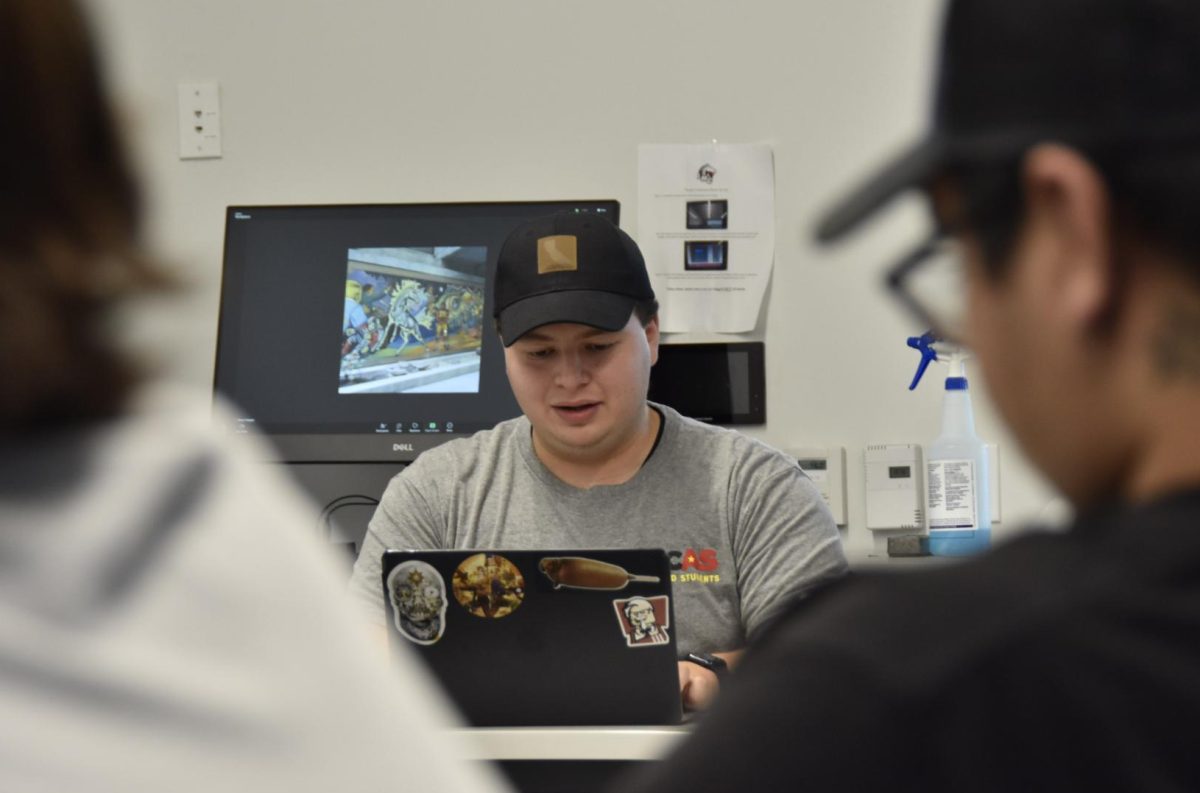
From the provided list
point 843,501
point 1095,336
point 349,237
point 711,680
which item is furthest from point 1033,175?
point 349,237

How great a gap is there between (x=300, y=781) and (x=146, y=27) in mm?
2951

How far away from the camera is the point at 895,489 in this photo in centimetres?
280

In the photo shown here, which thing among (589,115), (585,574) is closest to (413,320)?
(589,115)

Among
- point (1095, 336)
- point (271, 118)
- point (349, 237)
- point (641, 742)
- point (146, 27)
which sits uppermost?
point (146, 27)

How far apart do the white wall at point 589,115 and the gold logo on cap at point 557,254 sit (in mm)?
530

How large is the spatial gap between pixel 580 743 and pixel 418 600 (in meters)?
0.26

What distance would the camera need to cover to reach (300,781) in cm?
47

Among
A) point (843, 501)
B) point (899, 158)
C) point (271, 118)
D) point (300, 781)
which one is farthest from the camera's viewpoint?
Answer: point (271, 118)

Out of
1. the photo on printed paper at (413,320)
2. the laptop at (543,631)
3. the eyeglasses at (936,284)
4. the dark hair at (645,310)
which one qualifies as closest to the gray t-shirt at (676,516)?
the dark hair at (645,310)

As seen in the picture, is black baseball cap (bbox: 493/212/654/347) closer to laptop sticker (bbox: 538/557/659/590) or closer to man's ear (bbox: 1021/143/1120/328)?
laptop sticker (bbox: 538/557/659/590)

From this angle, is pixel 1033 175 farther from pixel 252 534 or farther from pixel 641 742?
pixel 641 742

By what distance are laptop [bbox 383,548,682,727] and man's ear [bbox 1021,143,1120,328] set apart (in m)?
1.12

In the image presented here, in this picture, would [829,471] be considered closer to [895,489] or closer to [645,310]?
[895,489]

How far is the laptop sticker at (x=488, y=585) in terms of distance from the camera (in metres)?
1.67
